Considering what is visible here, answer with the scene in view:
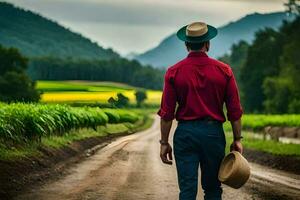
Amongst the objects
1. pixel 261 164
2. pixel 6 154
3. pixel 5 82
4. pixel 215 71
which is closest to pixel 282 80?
pixel 5 82

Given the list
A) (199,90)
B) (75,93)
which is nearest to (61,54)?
(75,93)

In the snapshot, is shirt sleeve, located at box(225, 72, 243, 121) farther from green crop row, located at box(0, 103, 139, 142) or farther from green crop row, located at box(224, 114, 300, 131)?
green crop row, located at box(224, 114, 300, 131)

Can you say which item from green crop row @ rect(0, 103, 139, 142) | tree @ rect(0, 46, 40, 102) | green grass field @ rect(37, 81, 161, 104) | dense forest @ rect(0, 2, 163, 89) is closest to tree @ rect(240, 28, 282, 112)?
dense forest @ rect(0, 2, 163, 89)

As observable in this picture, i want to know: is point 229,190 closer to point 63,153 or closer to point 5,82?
point 63,153

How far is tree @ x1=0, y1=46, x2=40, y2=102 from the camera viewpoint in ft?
171

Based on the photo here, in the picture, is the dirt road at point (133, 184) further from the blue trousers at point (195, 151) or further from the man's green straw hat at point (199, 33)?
the man's green straw hat at point (199, 33)

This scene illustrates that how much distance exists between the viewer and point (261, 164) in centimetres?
2195

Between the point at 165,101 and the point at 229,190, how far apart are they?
6.41 m

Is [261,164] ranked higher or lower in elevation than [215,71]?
lower

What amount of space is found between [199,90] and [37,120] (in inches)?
521

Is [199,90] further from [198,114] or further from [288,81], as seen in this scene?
[288,81]

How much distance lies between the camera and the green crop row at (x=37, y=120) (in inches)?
693

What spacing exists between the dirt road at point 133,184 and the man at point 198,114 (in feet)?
15.2

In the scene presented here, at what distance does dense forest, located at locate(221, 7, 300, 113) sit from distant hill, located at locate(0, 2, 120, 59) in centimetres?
2496
